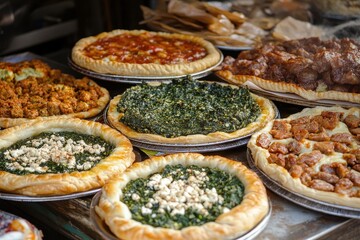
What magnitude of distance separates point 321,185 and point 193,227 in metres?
0.87

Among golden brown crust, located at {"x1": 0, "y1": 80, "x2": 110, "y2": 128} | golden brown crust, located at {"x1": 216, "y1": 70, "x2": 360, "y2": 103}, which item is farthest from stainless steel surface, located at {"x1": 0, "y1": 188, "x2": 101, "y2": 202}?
golden brown crust, located at {"x1": 216, "y1": 70, "x2": 360, "y2": 103}

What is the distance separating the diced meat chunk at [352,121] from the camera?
12.3ft

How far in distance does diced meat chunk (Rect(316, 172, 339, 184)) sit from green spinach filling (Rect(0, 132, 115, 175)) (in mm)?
1338

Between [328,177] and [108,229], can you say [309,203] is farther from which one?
[108,229]

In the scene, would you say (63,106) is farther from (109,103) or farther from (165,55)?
(165,55)

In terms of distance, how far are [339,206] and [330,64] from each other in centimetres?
165

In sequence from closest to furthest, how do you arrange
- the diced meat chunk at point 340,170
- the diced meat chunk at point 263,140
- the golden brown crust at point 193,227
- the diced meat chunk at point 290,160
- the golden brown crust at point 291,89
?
the golden brown crust at point 193,227
the diced meat chunk at point 340,170
the diced meat chunk at point 290,160
the diced meat chunk at point 263,140
the golden brown crust at point 291,89

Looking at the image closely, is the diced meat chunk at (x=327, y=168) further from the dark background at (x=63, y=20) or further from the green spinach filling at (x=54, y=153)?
the dark background at (x=63, y=20)

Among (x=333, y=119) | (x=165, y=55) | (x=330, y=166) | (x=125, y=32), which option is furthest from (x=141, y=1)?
(x=330, y=166)

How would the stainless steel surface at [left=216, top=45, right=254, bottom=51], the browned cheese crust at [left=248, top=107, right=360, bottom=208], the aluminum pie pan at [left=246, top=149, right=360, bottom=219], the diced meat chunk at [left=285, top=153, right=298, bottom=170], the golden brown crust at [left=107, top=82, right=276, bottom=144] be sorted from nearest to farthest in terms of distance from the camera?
the aluminum pie pan at [left=246, top=149, right=360, bottom=219]
the browned cheese crust at [left=248, top=107, right=360, bottom=208]
the diced meat chunk at [left=285, top=153, right=298, bottom=170]
the golden brown crust at [left=107, top=82, right=276, bottom=144]
the stainless steel surface at [left=216, top=45, right=254, bottom=51]

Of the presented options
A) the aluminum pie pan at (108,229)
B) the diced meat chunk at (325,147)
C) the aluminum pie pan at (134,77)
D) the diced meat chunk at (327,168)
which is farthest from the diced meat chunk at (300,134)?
the aluminum pie pan at (134,77)

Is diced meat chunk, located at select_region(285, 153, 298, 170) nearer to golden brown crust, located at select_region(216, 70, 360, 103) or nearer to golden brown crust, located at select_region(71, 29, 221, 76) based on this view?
golden brown crust, located at select_region(216, 70, 360, 103)

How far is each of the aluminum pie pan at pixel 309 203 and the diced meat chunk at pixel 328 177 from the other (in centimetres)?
17

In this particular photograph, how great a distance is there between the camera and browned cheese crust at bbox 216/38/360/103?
13.9 feet
